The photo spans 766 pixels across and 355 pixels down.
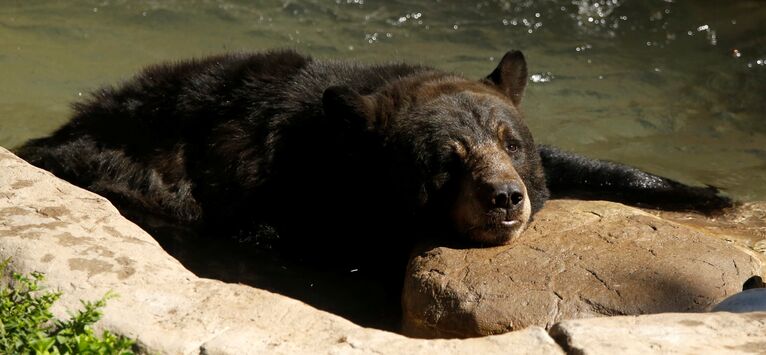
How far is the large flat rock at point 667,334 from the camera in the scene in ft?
10.8

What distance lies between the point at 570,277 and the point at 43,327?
2.27 m

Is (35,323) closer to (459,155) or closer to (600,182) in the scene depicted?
(459,155)

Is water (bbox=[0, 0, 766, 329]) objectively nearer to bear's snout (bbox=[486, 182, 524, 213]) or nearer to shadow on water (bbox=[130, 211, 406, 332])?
shadow on water (bbox=[130, 211, 406, 332])

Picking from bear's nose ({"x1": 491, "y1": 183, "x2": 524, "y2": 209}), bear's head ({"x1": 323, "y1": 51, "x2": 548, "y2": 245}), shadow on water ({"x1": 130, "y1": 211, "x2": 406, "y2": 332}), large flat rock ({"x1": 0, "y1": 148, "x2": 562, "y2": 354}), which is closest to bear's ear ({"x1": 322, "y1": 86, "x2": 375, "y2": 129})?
bear's head ({"x1": 323, "y1": 51, "x2": 548, "y2": 245})

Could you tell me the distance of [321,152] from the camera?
5.63m

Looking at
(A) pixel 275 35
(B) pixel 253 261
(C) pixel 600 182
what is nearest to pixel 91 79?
(A) pixel 275 35

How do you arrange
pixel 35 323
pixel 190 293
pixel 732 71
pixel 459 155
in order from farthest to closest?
pixel 732 71 < pixel 459 155 < pixel 190 293 < pixel 35 323

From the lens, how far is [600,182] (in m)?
6.75

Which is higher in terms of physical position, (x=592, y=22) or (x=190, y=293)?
(x=190, y=293)

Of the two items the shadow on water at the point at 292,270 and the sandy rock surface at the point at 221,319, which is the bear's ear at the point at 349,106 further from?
the sandy rock surface at the point at 221,319

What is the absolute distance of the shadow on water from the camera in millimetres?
5418

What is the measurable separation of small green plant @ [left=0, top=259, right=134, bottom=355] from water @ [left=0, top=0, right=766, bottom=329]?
4155 mm

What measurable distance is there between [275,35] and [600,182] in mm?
4681

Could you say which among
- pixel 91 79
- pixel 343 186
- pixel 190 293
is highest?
pixel 190 293
